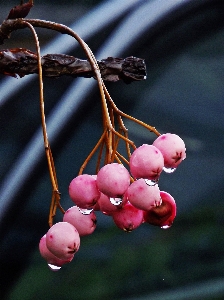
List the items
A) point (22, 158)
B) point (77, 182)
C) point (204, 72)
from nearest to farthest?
point (77, 182) < point (22, 158) < point (204, 72)

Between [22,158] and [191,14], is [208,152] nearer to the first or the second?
[191,14]

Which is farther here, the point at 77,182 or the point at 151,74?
the point at 151,74

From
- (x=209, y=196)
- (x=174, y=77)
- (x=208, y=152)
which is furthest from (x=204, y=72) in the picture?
(x=209, y=196)

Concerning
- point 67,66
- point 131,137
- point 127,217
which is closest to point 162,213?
point 127,217

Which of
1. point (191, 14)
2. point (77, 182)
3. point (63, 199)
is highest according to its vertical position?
point (77, 182)

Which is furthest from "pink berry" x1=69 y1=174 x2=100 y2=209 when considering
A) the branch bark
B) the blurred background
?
the blurred background

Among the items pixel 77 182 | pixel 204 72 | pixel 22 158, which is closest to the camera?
pixel 77 182
